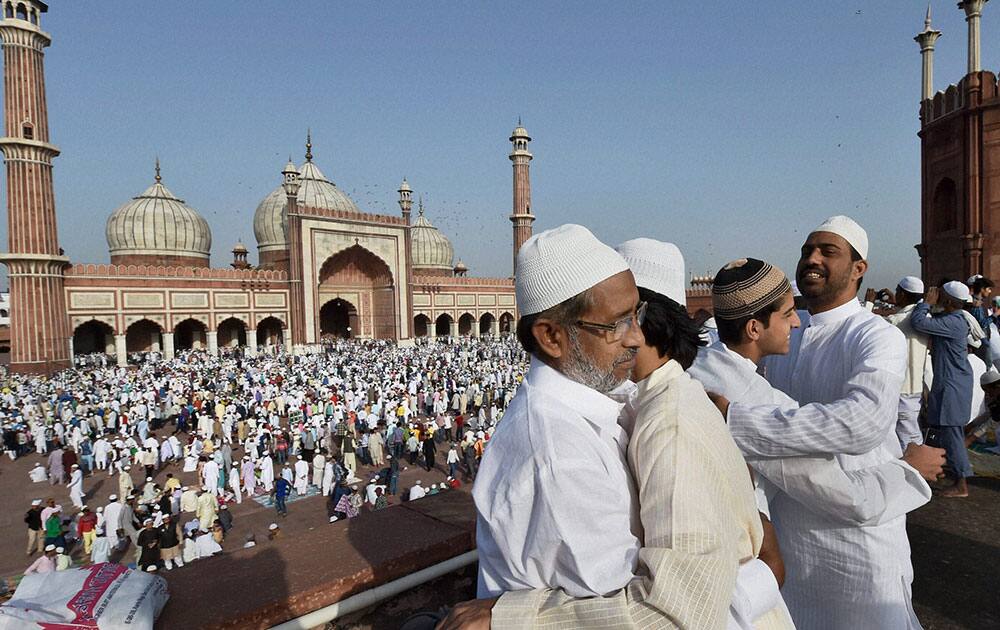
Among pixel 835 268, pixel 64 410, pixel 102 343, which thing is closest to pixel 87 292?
pixel 102 343

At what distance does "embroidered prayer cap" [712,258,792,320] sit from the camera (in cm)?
165

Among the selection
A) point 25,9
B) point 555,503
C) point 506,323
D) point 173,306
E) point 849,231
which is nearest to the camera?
point 555,503

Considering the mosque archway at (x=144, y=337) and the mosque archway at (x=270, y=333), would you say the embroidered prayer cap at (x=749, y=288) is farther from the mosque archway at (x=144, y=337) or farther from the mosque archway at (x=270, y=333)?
the mosque archway at (x=270, y=333)

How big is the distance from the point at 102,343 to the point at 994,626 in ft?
102

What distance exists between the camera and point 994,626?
208 centimetres

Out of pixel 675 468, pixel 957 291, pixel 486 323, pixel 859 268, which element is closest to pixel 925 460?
pixel 859 268

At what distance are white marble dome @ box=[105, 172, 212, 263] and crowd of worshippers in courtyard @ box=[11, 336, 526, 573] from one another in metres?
11.0

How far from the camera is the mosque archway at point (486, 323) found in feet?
123

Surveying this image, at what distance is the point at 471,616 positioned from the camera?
0.94 meters

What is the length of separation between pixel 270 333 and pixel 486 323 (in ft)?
48.4

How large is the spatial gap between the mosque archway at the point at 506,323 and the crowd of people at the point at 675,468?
3620 centimetres

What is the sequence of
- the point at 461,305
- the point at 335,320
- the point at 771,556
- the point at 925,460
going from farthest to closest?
the point at 461,305, the point at 335,320, the point at 925,460, the point at 771,556

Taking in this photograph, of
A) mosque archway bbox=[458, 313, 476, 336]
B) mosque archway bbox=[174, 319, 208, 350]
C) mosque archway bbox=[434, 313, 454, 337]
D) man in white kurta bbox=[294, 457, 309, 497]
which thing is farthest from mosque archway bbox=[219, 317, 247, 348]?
man in white kurta bbox=[294, 457, 309, 497]

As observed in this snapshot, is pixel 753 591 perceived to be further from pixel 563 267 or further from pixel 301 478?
pixel 301 478
